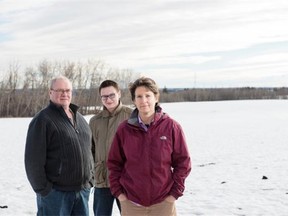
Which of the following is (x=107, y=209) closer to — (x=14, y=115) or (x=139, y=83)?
(x=139, y=83)

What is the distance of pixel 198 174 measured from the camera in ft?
32.3

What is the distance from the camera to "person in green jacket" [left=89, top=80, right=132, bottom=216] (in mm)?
4074

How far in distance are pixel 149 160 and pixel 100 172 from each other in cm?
121

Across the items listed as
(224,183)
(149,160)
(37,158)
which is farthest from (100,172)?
(224,183)

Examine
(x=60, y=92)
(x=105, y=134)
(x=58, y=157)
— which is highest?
(x=60, y=92)

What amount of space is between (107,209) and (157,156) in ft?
4.47

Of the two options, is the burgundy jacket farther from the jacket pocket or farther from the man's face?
the jacket pocket

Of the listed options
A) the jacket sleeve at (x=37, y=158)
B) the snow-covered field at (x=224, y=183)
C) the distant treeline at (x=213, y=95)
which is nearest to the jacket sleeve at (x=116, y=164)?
the jacket sleeve at (x=37, y=158)

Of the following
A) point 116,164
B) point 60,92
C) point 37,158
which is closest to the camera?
point 116,164

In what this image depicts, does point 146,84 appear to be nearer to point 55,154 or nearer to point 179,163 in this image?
point 179,163

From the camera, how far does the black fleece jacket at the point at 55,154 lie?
132 inches

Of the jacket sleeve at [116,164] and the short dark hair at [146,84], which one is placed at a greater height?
the short dark hair at [146,84]

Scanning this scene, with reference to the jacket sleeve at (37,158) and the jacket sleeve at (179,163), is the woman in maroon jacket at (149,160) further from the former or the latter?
the jacket sleeve at (37,158)

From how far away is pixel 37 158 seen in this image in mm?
3344
